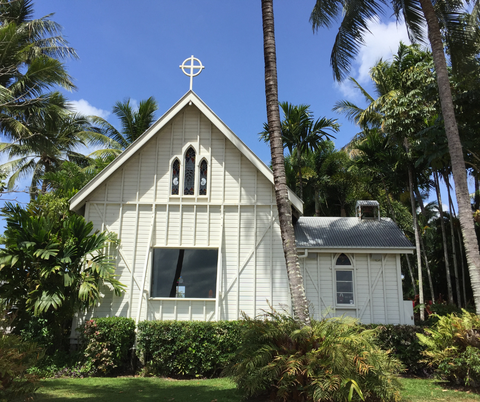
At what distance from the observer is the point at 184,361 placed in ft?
35.6

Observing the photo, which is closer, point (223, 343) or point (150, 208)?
point (223, 343)

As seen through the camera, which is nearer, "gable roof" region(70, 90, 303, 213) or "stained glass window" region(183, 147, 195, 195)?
"gable roof" region(70, 90, 303, 213)

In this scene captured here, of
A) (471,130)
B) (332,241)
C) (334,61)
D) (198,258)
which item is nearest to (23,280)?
(198,258)

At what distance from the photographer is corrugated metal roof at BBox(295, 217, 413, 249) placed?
1320 cm

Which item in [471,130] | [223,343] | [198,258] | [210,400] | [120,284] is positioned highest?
[471,130]

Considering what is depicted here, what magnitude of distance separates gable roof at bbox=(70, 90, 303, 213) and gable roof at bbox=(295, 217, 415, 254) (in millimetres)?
1509

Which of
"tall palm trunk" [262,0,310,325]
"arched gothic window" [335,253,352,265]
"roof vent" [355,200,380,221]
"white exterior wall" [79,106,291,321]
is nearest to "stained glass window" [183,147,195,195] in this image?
"white exterior wall" [79,106,291,321]

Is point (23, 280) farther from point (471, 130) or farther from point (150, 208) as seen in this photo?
point (471, 130)

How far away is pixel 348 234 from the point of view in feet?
46.6

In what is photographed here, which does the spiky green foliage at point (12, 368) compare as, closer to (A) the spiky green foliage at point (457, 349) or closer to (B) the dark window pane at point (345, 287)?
(A) the spiky green foliage at point (457, 349)

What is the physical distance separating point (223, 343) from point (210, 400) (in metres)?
3.19

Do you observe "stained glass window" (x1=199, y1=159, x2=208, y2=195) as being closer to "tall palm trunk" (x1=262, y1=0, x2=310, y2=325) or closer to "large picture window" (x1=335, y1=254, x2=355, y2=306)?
"tall palm trunk" (x1=262, y1=0, x2=310, y2=325)

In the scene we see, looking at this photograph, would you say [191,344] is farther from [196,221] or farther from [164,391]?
[196,221]

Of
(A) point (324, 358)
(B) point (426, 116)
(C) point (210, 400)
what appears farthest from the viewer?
(B) point (426, 116)
